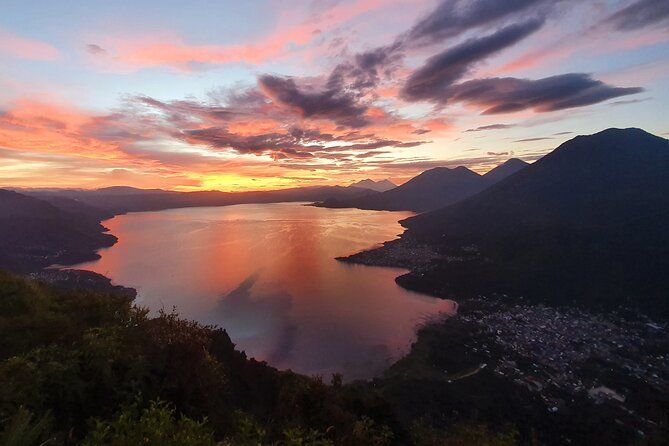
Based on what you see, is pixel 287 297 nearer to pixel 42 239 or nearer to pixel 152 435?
pixel 152 435

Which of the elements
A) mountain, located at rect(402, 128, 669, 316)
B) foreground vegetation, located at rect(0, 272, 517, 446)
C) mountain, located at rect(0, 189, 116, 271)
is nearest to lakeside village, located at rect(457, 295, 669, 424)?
mountain, located at rect(402, 128, 669, 316)

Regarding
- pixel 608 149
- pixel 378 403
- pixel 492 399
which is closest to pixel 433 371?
pixel 492 399

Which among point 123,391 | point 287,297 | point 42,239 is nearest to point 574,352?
point 287,297

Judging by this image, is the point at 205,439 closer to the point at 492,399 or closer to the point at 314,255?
the point at 492,399

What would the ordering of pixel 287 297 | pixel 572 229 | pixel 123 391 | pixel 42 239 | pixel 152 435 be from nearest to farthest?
pixel 152 435 < pixel 123 391 < pixel 287 297 < pixel 572 229 < pixel 42 239

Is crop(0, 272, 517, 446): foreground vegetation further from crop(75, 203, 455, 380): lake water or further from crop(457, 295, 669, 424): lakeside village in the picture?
crop(457, 295, 669, 424): lakeside village

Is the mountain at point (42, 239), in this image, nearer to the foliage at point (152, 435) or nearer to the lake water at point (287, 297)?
the lake water at point (287, 297)

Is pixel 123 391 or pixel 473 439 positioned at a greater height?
pixel 123 391
